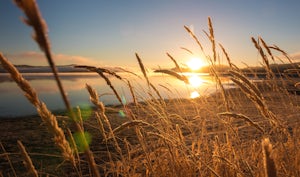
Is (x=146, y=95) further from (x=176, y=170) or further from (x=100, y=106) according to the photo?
(x=100, y=106)

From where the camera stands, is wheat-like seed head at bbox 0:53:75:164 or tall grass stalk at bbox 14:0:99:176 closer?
tall grass stalk at bbox 14:0:99:176

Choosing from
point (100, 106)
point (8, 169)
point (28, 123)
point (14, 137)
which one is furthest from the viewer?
point (28, 123)

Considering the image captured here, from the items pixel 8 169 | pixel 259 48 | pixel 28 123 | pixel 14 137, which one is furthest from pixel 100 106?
pixel 28 123

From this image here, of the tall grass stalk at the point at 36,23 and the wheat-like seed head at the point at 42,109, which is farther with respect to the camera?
the wheat-like seed head at the point at 42,109

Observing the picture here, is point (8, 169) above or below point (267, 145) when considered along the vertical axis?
above

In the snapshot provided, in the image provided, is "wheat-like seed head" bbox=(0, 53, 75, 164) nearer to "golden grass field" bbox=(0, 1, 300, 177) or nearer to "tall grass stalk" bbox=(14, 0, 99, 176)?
"golden grass field" bbox=(0, 1, 300, 177)

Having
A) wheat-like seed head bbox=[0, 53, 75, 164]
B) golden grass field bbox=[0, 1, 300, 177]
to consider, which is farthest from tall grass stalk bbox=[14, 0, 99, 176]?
wheat-like seed head bbox=[0, 53, 75, 164]

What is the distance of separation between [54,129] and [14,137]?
22.6ft

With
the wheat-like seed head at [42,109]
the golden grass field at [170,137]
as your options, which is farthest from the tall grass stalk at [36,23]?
the wheat-like seed head at [42,109]

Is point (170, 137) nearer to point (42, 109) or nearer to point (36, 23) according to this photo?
point (42, 109)

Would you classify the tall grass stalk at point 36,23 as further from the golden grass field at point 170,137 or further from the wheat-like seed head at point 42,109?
the wheat-like seed head at point 42,109

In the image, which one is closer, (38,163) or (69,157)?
(69,157)

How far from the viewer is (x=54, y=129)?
752 mm

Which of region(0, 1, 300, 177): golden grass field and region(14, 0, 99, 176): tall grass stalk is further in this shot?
region(0, 1, 300, 177): golden grass field
